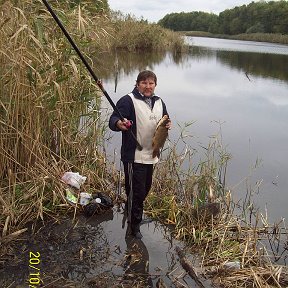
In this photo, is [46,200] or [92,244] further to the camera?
[46,200]

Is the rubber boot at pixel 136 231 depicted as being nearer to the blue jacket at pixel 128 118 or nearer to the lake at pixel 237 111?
the blue jacket at pixel 128 118

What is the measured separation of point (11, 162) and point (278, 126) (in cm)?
698

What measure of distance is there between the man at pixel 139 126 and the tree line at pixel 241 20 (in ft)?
180

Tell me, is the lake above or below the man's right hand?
below

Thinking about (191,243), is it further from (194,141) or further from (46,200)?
(194,141)

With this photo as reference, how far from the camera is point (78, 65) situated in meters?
4.45

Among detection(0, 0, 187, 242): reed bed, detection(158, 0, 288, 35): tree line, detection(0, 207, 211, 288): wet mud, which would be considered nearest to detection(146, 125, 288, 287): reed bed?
detection(0, 207, 211, 288): wet mud

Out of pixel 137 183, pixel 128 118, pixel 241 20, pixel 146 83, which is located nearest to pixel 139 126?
pixel 128 118

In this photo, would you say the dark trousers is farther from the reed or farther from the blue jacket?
the reed

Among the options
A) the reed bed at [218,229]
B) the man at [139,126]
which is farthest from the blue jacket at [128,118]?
the reed bed at [218,229]

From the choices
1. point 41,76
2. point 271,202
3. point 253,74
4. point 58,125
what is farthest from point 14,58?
point 253,74

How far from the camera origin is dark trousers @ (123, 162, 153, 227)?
11.7 feet

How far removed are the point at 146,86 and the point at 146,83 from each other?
27 mm

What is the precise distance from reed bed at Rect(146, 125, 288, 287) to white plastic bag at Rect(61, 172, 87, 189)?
32.3 inches
